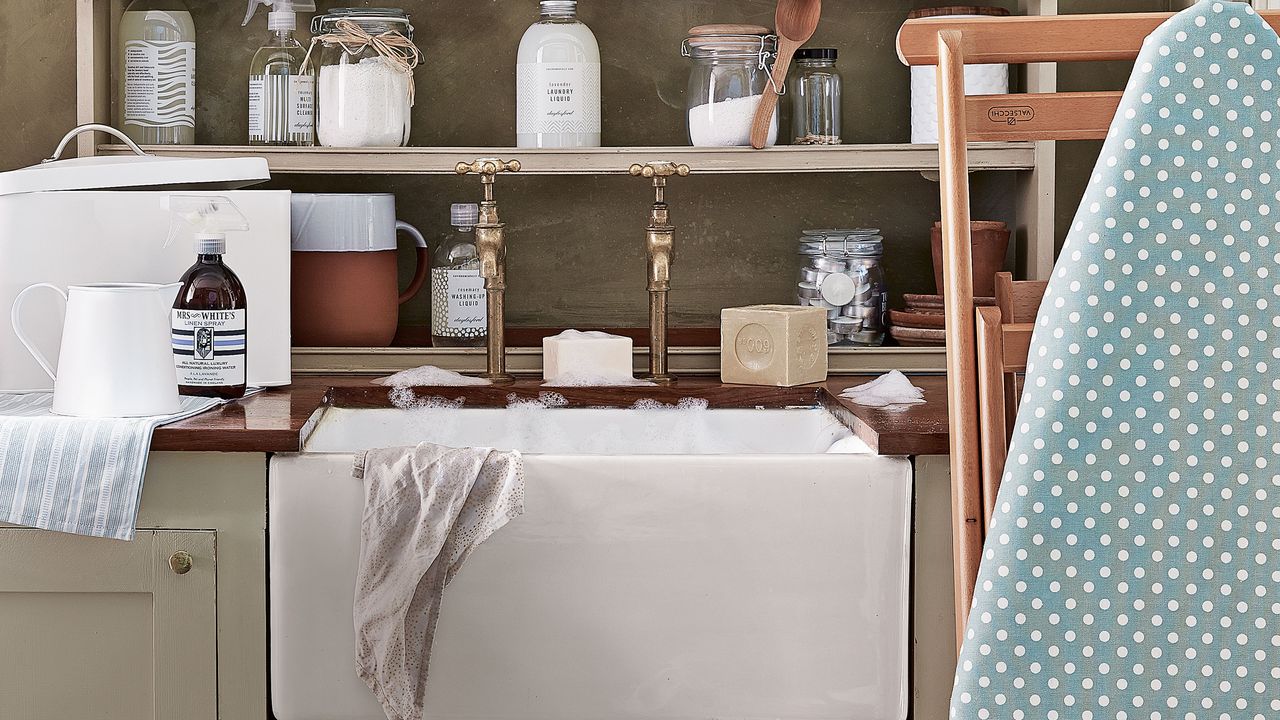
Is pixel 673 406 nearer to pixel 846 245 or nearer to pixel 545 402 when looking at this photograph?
pixel 545 402

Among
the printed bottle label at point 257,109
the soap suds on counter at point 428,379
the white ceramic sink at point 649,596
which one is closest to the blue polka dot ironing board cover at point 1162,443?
the white ceramic sink at point 649,596

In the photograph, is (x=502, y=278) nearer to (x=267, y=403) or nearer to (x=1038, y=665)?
(x=267, y=403)

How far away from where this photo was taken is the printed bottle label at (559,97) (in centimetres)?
157

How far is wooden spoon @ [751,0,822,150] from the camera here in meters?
1.54

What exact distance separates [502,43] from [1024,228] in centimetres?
80

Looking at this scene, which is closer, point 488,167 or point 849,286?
point 488,167

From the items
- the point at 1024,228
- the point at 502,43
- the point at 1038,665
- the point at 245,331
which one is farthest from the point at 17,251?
the point at 1024,228

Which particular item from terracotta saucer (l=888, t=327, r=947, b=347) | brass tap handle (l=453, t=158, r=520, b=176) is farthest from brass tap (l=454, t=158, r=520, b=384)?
terracotta saucer (l=888, t=327, r=947, b=347)

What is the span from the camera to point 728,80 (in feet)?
5.21

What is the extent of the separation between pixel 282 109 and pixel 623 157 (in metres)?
0.47

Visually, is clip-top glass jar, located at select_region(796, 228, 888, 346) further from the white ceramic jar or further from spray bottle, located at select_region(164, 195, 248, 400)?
spray bottle, located at select_region(164, 195, 248, 400)

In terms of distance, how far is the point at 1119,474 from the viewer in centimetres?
88

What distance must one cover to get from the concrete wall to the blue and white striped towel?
70 centimetres

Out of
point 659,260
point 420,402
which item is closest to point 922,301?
point 659,260
